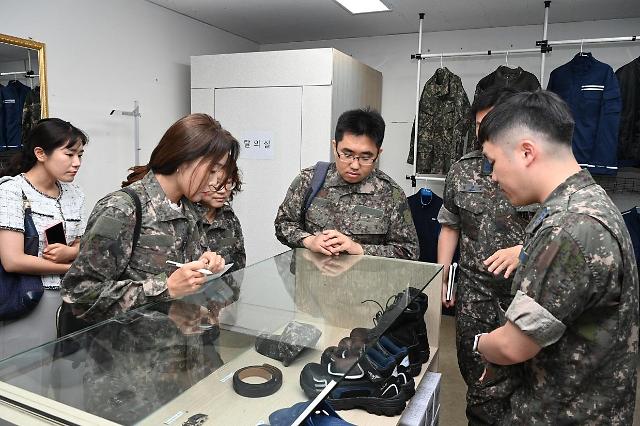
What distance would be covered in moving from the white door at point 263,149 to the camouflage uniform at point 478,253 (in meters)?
2.01

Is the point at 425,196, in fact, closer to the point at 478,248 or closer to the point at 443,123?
the point at 443,123

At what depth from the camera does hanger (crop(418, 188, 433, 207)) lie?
4.34m

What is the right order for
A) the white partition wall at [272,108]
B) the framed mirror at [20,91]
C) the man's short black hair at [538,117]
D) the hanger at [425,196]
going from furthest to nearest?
the hanger at [425,196], the white partition wall at [272,108], the framed mirror at [20,91], the man's short black hair at [538,117]

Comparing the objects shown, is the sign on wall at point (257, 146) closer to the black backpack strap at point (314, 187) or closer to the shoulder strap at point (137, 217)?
the black backpack strap at point (314, 187)

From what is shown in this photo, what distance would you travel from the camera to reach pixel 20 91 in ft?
9.84

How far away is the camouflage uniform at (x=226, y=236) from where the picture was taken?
7.50 ft

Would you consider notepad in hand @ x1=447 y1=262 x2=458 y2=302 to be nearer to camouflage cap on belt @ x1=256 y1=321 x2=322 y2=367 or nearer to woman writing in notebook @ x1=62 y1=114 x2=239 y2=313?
camouflage cap on belt @ x1=256 y1=321 x2=322 y2=367

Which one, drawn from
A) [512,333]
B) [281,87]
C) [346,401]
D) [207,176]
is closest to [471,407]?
A: [346,401]

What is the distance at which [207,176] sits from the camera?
156cm

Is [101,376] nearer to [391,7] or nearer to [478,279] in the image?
[478,279]

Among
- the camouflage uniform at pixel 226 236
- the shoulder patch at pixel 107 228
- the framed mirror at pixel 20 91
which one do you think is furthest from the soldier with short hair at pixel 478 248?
the framed mirror at pixel 20 91

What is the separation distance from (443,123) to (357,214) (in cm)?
228

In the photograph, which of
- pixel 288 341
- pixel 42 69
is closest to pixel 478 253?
pixel 288 341

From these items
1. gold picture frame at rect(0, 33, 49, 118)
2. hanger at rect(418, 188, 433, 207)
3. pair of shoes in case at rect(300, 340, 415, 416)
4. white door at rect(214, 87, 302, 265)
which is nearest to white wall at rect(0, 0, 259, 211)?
gold picture frame at rect(0, 33, 49, 118)
